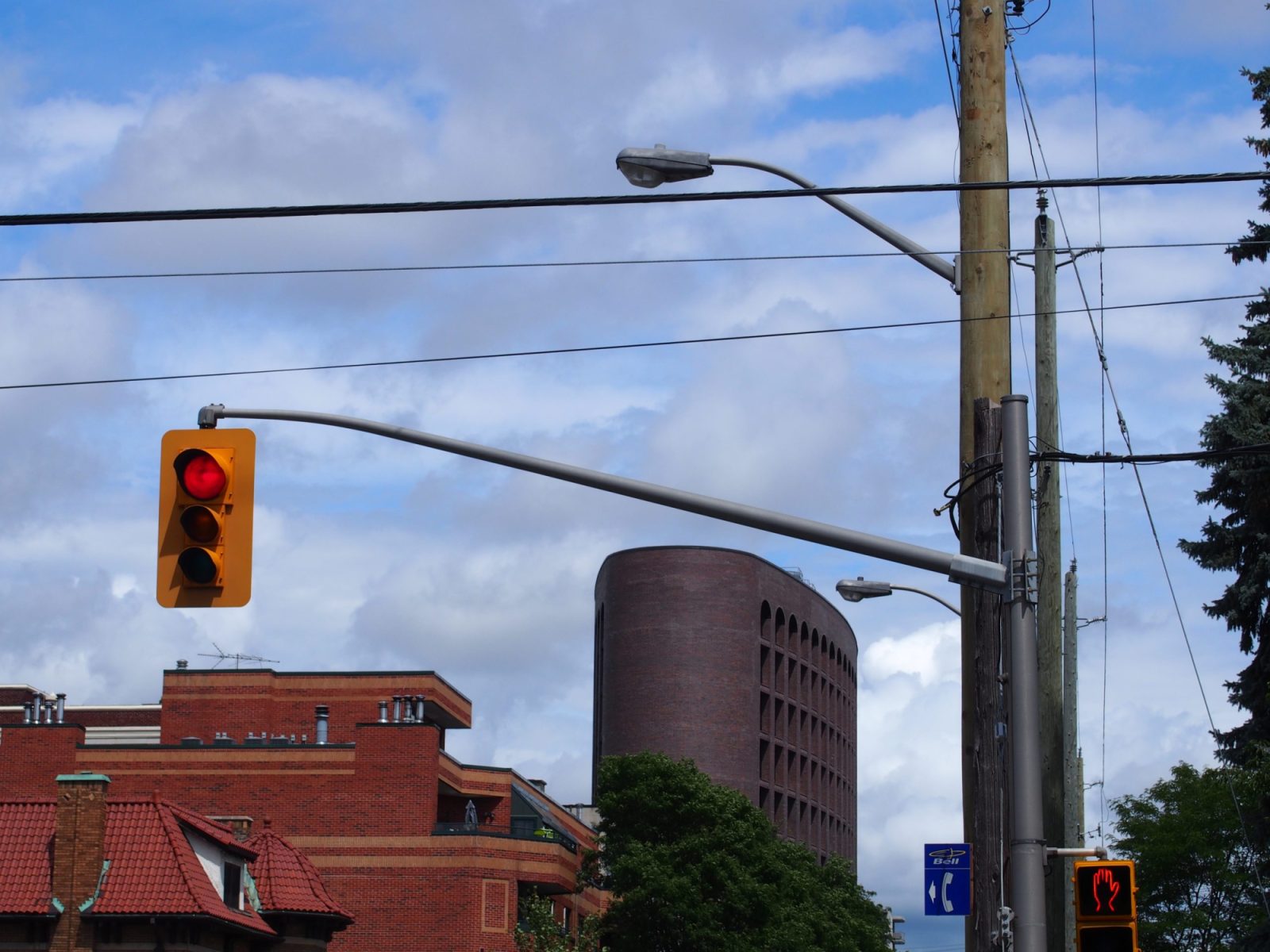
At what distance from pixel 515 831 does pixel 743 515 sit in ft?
197

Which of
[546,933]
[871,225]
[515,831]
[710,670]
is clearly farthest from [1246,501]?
[710,670]

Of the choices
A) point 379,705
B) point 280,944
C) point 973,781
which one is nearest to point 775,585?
point 379,705

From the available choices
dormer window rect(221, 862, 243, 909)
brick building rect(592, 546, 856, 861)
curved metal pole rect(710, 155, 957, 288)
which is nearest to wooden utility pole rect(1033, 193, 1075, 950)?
curved metal pole rect(710, 155, 957, 288)

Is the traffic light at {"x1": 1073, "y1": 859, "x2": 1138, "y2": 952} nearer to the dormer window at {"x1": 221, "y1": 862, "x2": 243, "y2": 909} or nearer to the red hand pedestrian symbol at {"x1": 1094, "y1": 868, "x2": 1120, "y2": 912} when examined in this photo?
the red hand pedestrian symbol at {"x1": 1094, "y1": 868, "x2": 1120, "y2": 912}

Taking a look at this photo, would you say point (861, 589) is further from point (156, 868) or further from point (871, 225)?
point (156, 868)

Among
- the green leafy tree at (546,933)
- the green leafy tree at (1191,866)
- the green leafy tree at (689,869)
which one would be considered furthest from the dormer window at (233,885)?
the green leafy tree at (1191,866)

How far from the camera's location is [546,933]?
6044cm

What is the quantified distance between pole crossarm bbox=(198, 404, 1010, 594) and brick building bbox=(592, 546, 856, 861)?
92092 mm

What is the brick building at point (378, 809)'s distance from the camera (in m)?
63.1

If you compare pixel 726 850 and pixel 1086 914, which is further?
pixel 726 850

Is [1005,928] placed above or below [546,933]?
below

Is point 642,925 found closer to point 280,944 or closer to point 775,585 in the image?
point 280,944

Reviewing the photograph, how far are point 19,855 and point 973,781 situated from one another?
34.4 m

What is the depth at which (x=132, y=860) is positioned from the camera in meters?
41.9
